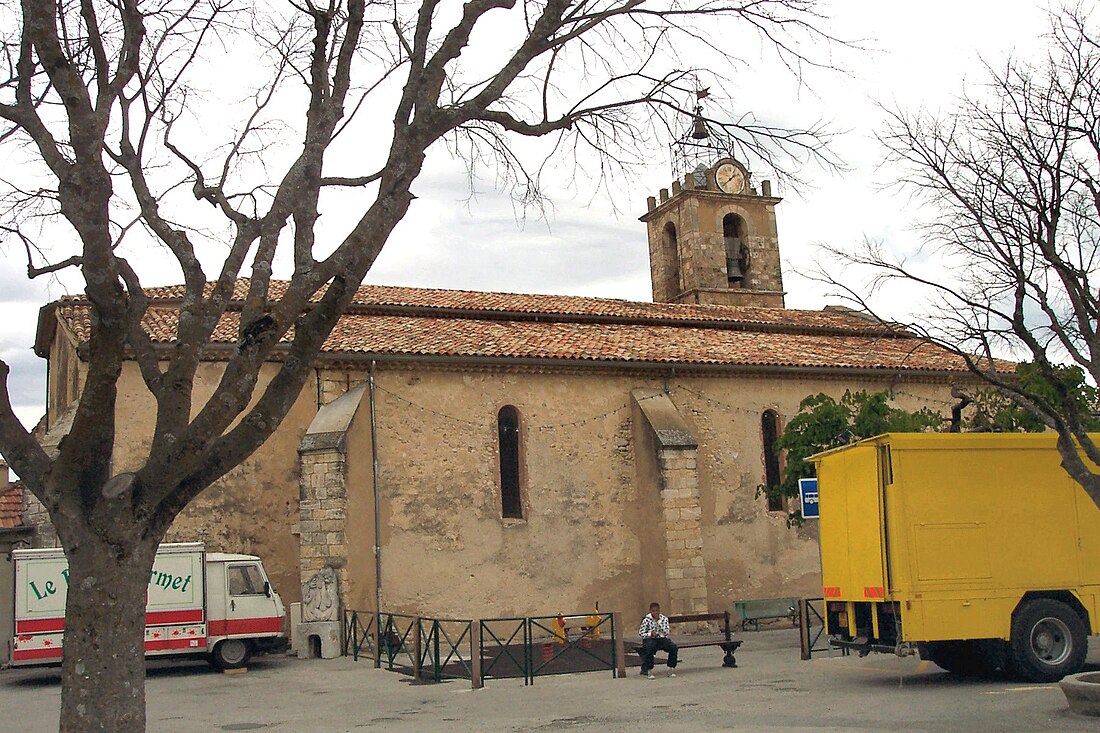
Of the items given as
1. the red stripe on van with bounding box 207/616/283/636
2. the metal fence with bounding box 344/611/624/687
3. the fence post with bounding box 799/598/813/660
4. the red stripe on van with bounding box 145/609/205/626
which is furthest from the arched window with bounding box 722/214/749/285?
the red stripe on van with bounding box 145/609/205/626

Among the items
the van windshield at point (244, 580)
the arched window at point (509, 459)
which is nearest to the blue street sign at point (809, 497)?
the arched window at point (509, 459)

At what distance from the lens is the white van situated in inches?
675

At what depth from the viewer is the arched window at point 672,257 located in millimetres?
36062

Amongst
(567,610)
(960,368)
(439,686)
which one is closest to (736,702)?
(439,686)

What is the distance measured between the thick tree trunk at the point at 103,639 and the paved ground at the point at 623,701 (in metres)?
4.73

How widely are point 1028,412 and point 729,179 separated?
66.9 ft

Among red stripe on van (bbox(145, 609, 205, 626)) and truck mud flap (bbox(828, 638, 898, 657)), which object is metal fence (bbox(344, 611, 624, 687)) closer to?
red stripe on van (bbox(145, 609, 205, 626))

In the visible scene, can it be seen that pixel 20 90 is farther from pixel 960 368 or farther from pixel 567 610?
pixel 960 368

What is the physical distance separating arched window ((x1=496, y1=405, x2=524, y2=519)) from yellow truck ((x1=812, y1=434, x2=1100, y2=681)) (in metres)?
9.59

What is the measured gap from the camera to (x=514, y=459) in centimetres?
2250

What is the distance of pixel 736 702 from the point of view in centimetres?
1224

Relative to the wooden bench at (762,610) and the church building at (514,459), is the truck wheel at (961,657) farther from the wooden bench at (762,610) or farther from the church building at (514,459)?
the wooden bench at (762,610)

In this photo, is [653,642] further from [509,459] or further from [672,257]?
[672,257]

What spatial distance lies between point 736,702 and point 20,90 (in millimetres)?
9021
